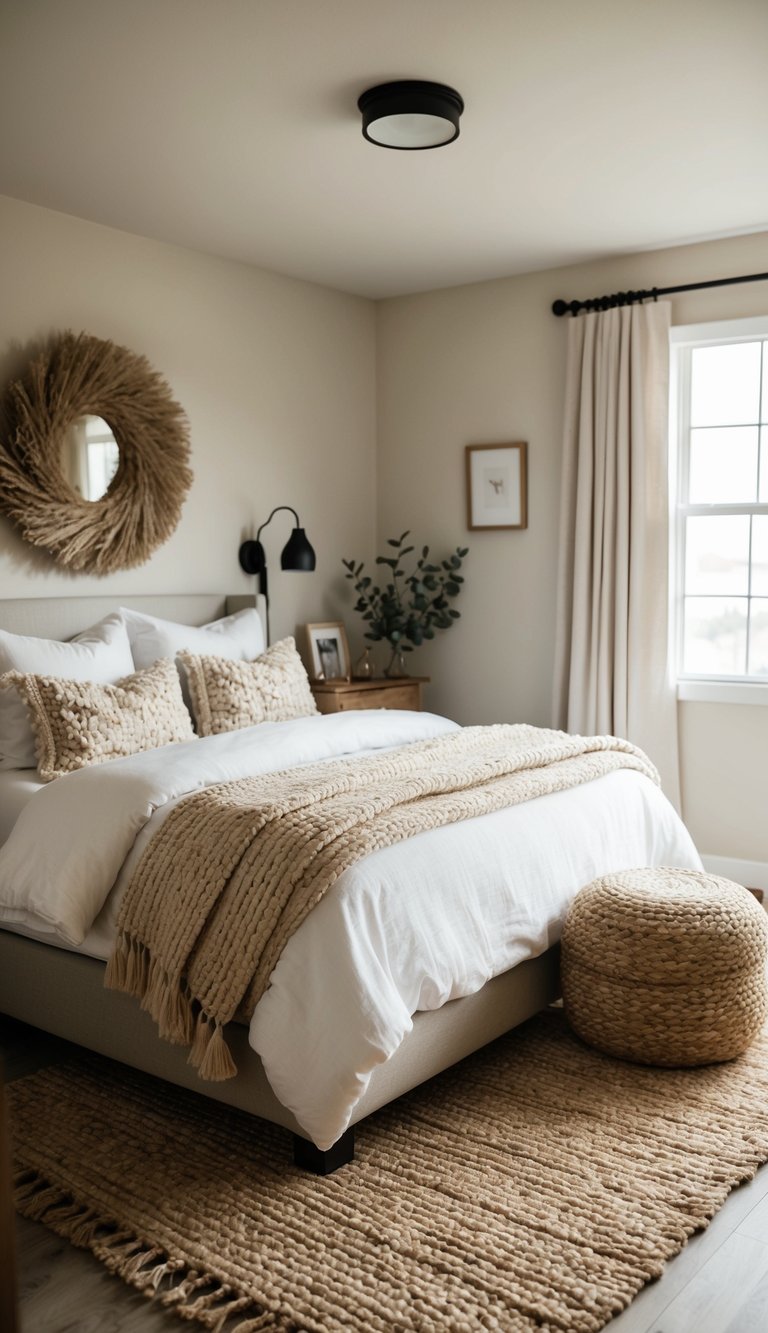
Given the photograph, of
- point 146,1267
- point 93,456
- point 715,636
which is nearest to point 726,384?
point 715,636

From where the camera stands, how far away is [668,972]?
2730mm

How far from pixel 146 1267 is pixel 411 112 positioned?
2760mm

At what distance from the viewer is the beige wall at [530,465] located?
4.46m

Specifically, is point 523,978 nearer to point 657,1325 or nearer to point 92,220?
point 657,1325

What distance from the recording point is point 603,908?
2.84 meters

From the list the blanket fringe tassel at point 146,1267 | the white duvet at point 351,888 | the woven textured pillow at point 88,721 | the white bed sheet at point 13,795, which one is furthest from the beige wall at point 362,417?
the blanket fringe tassel at point 146,1267

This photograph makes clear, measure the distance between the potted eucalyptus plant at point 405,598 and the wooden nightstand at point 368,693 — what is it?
0.20 m

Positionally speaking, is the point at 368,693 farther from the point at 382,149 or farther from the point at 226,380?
the point at 382,149

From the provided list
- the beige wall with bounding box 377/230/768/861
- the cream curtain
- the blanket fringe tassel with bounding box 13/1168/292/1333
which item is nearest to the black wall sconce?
the beige wall with bounding box 377/230/768/861

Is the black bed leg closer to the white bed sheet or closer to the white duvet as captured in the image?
the white duvet

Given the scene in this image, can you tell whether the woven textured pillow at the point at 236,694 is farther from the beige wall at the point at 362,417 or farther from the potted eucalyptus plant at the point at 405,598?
the potted eucalyptus plant at the point at 405,598

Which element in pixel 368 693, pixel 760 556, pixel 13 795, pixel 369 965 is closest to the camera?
pixel 369 965

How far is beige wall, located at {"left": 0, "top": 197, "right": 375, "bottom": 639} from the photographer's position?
3881 mm

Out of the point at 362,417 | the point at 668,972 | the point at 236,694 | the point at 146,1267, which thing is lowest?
the point at 146,1267
